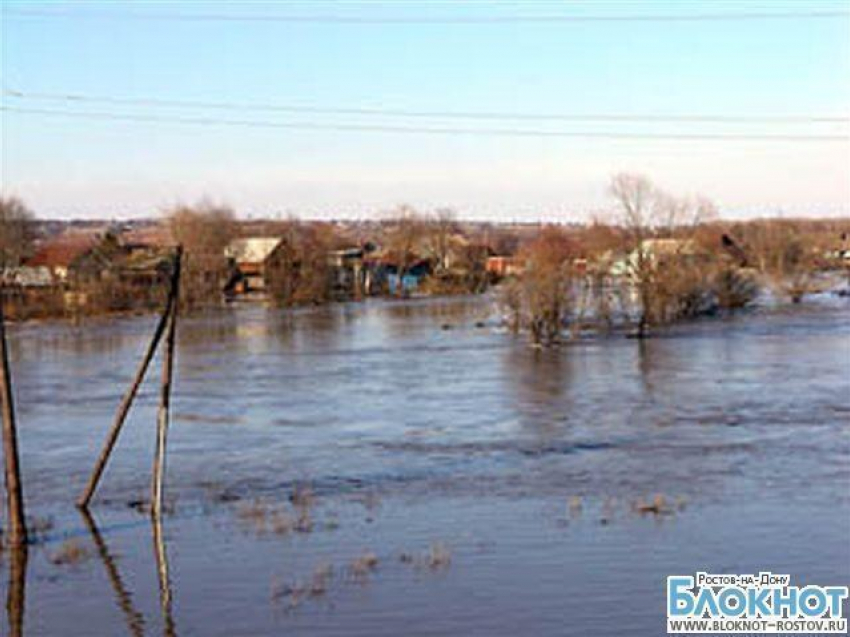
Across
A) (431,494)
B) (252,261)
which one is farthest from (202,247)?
(431,494)

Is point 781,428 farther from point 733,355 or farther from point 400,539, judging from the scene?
point 733,355

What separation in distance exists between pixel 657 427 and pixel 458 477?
5390 millimetres

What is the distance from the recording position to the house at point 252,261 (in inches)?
2771

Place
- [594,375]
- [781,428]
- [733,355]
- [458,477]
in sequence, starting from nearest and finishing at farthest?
[458,477], [781,428], [594,375], [733,355]

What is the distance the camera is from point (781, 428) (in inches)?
783

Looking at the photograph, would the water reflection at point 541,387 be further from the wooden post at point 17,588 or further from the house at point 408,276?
the house at point 408,276

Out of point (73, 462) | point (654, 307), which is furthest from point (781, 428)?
point (654, 307)

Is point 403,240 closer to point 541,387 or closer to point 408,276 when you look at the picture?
point 408,276

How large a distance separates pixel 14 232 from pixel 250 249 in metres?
13.7

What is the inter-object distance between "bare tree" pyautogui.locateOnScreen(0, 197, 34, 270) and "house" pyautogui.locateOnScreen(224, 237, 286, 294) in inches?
420

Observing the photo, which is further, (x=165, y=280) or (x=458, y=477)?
(x=165, y=280)

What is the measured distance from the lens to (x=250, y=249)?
77.4 metres

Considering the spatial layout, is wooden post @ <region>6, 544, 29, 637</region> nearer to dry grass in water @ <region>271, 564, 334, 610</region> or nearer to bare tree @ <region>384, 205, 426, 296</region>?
dry grass in water @ <region>271, 564, 334, 610</region>

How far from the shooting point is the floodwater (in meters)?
10.4
